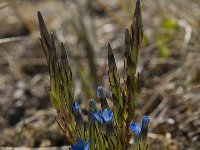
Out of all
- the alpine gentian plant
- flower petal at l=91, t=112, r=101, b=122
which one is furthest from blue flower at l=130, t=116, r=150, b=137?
flower petal at l=91, t=112, r=101, b=122

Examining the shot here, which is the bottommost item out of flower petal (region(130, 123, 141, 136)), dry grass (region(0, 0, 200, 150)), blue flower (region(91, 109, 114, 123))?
flower petal (region(130, 123, 141, 136))

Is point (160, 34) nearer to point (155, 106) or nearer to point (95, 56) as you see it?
point (95, 56)

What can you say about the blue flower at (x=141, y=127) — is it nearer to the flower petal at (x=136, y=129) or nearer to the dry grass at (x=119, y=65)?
the flower petal at (x=136, y=129)

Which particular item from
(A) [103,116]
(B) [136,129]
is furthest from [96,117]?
(B) [136,129]

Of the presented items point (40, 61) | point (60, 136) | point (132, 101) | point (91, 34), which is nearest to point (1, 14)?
point (40, 61)

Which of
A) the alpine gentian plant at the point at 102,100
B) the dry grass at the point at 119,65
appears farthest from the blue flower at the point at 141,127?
the dry grass at the point at 119,65

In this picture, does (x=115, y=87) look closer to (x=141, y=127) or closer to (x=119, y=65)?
(x=141, y=127)

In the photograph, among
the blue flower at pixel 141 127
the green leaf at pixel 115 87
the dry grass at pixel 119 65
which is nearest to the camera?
the blue flower at pixel 141 127

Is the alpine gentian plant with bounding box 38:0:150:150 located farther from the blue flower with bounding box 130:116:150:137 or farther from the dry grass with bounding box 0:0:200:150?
the dry grass with bounding box 0:0:200:150

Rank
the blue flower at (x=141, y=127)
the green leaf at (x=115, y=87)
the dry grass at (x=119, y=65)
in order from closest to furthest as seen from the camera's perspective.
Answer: the blue flower at (x=141, y=127)
the green leaf at (x=115, y=87)
the dry grass at (x=119, y=65)
